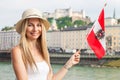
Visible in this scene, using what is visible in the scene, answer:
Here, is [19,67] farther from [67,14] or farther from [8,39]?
[67,14]

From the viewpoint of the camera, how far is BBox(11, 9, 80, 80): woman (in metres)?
2.10

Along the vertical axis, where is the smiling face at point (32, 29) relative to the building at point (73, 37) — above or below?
above

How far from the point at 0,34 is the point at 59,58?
4316cm

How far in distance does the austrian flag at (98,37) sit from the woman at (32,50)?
21 centimetres

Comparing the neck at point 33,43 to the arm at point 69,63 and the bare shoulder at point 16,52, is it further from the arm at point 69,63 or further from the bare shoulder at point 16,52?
the arm at point 69,63

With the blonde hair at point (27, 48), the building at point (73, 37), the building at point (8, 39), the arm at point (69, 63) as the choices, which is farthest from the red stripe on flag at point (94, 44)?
the building at point (8, 39)

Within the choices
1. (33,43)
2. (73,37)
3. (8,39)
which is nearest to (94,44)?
(33,43)

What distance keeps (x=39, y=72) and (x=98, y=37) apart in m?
0.56

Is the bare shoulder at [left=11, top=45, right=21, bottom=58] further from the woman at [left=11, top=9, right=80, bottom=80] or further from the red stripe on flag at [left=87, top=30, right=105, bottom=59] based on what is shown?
the red stripe on flag at [left=87, top=30, right=105, bottom=59]

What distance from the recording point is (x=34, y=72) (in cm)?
214

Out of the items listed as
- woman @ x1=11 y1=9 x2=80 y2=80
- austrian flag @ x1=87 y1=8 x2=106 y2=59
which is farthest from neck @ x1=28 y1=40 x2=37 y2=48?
austrian flag @ x1=87 y1=8 x2=106 y2=59

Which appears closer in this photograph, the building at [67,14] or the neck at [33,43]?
the neck at [33,43]

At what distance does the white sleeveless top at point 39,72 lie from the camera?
2.14 metres

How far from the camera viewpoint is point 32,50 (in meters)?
2.23
